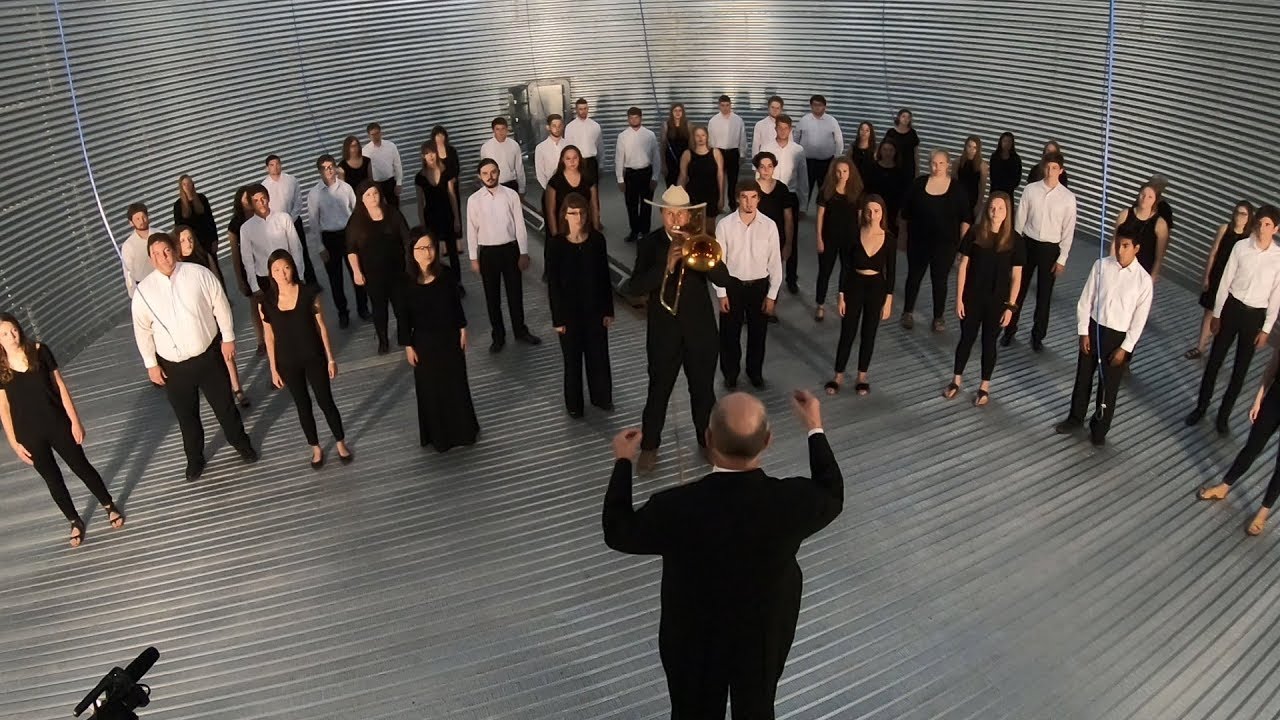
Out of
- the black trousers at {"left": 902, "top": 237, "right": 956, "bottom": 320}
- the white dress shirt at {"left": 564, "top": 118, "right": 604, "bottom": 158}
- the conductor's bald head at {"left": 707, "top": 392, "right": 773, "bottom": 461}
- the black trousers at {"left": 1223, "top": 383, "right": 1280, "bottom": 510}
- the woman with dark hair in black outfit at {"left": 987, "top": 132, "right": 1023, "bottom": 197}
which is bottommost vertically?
the black trousers at {"left": 1223, "top": 383, "right": 1280, "bottom": 510}

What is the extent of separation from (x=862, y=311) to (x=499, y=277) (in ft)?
8.59

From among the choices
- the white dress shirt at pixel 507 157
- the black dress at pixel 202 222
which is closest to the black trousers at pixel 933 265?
the white dress shirt at pixel 507 157

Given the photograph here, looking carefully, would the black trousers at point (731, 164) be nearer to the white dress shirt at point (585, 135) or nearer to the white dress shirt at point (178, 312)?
the white dress shirt at point (585, 135)

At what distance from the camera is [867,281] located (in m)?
5.63

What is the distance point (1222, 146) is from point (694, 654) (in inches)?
278

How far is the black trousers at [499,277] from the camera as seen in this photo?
21.4 feet

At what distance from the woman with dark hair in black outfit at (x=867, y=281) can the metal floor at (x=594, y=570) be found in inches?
15.8

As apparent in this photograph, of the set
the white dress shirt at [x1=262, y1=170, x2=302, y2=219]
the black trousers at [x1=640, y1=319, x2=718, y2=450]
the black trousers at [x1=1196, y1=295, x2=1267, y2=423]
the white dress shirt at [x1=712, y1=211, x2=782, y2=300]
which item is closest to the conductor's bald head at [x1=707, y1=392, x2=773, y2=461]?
the black trousers at [x1=640, y1=319, x2=718, y2=450]

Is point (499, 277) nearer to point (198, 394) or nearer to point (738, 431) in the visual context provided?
point (198, 394)

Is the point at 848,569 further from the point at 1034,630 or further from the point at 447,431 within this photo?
the point at 447,431

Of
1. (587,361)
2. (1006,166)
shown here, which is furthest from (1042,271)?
(587,361)

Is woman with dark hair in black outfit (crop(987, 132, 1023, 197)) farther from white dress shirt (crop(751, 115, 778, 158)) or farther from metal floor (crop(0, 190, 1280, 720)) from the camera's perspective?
white dress shirt (crop(751, 115, 778, 158))

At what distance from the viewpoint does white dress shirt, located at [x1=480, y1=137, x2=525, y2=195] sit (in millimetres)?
8203

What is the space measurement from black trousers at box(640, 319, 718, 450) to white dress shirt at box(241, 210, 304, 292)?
289 centimetres
